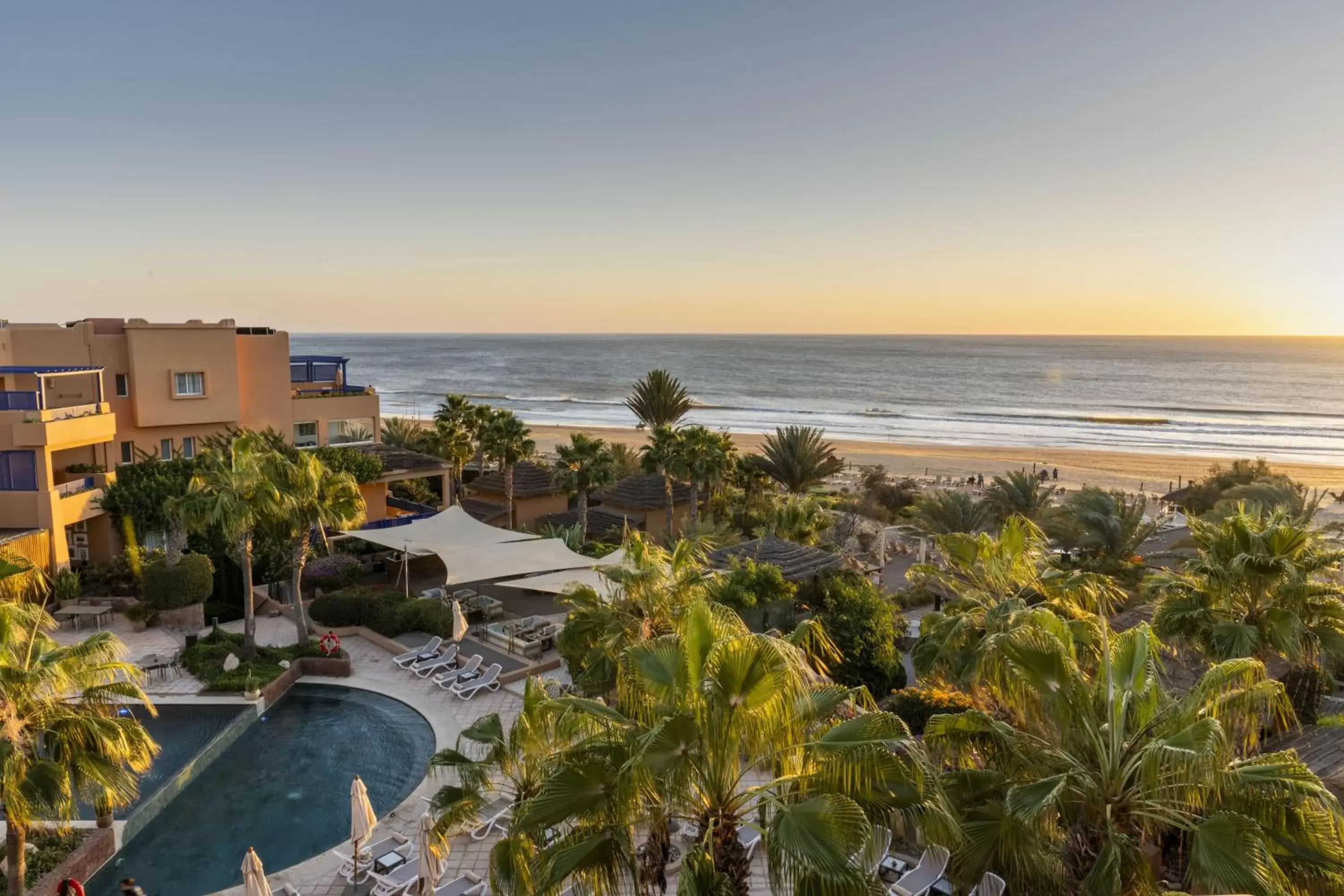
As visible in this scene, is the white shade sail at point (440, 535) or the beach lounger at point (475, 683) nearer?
the beach lounger at point (475, 683)

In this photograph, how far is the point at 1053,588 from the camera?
12.6m

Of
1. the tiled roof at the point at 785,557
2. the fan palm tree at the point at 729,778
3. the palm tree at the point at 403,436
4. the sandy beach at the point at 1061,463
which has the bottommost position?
the sandy beach at the point at 1061,463

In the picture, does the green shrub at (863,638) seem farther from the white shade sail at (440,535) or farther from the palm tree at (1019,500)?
the palm tree at (1019,500)

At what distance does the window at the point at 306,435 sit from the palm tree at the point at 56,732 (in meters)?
21.8

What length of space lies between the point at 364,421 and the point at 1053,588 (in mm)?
26559

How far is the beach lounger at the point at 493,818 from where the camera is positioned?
37.4 ft

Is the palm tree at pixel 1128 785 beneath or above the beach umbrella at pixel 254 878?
above

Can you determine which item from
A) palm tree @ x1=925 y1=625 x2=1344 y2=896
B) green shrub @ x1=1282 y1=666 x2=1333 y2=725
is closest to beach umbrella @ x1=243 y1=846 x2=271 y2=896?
palm tree @ x1=925 y1=625 x2=1344 y2=896

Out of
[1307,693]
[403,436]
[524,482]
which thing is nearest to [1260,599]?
[1307,693]

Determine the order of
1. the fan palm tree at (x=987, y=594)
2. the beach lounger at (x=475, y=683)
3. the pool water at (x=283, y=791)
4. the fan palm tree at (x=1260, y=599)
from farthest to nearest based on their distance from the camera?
1. the beach lounger at (x=475, y=683)
2. the fan palm tree at (x=1260, y=599)
3. the fan palm tree at (x=987, y=594)
4. the pool water at (x=283, y=791)

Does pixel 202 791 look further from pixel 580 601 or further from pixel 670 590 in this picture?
pixel 670 590

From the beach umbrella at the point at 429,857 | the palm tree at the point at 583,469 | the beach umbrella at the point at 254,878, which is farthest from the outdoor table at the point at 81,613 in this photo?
the beach umbrella at the point at 429,857

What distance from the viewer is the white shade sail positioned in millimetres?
21484

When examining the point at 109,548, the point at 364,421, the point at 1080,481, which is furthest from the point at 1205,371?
the point at 109,548
